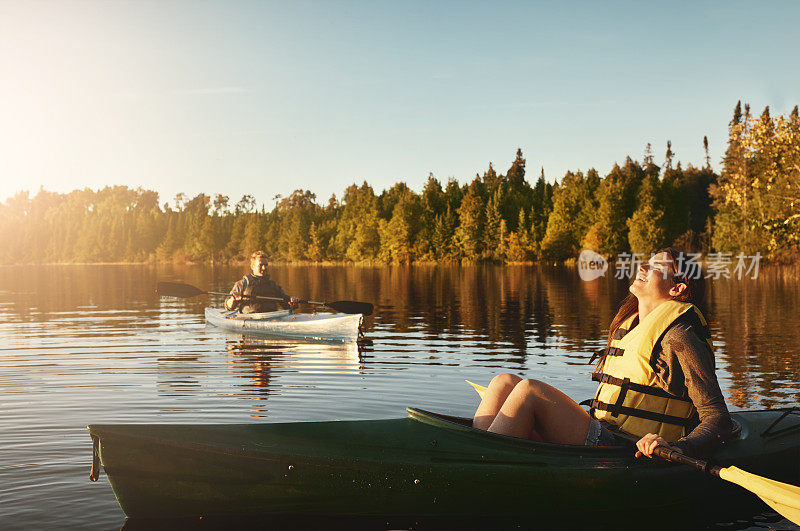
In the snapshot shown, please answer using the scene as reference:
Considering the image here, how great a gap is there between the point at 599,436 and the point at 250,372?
7448 millimetres

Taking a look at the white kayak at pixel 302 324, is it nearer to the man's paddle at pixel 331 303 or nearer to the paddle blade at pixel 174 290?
the man's paddle at pixel 331 303

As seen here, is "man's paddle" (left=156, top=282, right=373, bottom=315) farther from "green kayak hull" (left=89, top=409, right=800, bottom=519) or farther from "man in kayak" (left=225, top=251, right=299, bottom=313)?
"green kayak hull" (left=89, top=409, right=800, bottom=519)

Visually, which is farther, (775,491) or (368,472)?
(368,472)

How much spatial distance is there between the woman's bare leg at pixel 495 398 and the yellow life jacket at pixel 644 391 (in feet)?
2.22

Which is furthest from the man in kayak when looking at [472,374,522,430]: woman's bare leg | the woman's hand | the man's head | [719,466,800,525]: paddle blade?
[719,466,800,525]: paddle blade

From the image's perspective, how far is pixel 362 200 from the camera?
105 meters

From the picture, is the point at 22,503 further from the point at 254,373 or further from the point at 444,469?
the point at 254,373

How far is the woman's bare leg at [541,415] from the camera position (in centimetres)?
471

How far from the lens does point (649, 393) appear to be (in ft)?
15.6

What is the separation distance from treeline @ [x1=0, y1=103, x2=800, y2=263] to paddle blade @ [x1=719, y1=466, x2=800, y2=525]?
2913 centimetres

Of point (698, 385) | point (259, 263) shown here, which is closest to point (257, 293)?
point (259, 263)

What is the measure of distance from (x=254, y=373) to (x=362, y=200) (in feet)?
312

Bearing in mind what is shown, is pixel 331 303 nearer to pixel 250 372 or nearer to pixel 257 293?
pixel 257 293

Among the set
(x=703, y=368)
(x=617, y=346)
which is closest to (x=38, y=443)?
(x=617, y=346)
